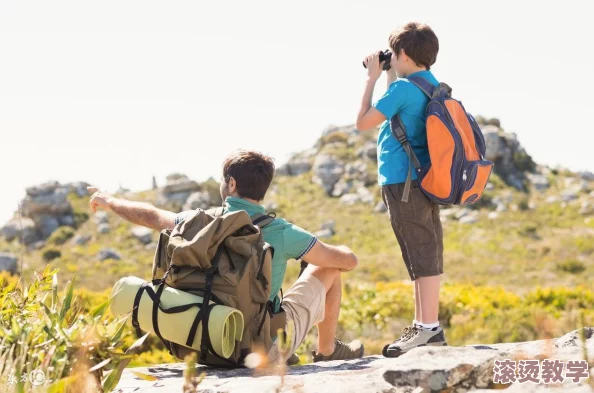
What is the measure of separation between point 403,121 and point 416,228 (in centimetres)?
62

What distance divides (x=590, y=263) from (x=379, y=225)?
10697 mm

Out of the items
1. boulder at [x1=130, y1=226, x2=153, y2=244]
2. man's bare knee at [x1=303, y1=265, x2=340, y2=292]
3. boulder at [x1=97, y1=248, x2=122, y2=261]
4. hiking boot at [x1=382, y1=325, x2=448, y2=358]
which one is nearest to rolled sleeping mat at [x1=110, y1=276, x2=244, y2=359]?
man's bare knee at [x1=303, y1=265, x2=340, y2=292]

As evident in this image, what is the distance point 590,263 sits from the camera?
933 inches

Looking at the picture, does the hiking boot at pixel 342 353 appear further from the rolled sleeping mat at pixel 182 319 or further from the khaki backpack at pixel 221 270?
the rolled sleeping mat at pixel 182 319

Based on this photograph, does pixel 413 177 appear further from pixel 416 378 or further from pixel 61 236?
pixel 61 236

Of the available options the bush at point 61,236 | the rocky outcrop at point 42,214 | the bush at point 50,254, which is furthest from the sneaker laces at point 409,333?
the rocky outcrop at point 42,214

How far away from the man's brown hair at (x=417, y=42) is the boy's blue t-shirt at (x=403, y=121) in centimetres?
19

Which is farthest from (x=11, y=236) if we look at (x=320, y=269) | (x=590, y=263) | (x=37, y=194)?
(x=320, y=269)

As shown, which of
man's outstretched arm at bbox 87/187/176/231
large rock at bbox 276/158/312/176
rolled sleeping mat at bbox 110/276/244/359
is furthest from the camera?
large rock at bbox 276/158/312/176

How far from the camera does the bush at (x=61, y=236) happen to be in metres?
32.8

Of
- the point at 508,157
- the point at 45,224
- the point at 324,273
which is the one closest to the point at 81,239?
the point at 45,224

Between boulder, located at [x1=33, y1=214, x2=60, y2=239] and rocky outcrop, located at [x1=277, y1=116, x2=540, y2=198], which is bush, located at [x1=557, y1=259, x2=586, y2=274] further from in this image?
boulder, located at [x1=33, y1=214, x2=60, y2=239]

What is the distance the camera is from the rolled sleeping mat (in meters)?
3.33

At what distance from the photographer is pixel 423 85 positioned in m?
4.17
